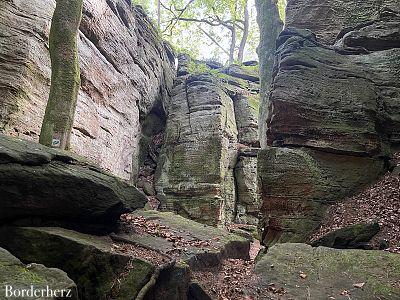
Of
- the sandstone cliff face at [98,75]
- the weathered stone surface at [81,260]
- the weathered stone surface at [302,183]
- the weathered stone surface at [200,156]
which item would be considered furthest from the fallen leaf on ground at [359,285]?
the weathered stone surface at [200,156]

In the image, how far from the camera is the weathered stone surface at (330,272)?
4.64m

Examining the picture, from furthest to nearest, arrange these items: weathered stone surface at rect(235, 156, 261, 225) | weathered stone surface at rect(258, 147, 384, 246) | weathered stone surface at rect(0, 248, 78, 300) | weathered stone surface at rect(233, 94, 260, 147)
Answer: weathered stone surface at rect(233, 94, 260, 147) < weathered stone surface at rect(235, 156, 261, 225) < weathered stone surface at rect(258, 147, 384, 246) < weathered stone surface at rect(0, 248, 78, 300)

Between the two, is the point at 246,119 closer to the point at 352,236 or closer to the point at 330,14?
the point at 330,14

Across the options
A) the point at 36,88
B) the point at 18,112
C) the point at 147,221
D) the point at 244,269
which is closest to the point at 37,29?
the point at 36,88

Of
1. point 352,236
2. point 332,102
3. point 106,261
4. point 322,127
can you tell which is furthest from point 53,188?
point 332,102

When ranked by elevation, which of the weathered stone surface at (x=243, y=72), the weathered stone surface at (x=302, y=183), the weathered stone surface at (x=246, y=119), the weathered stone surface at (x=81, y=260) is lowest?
the weathered stone surface at (x=81, y=260)

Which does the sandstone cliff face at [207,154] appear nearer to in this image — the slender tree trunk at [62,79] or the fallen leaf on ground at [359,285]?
the slender tree trunk at [62,79]

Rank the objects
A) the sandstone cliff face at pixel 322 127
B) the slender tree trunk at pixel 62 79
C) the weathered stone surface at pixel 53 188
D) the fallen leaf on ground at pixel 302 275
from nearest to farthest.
A: 1. the weathered stone surface at pixel 53 188
2. the fallen leaf on ground at pixel 302 275
3. the slender tree trunk at pixel 62 79
4. the sandstone cliff face at pixel 322 127

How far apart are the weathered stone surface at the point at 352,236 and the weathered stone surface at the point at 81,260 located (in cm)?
376

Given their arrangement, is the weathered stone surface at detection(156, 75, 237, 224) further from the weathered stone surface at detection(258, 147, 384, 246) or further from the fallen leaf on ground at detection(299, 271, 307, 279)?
the fallen leaf on ground at detection(299, 271, 307, 279)

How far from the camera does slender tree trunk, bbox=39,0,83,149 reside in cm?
618

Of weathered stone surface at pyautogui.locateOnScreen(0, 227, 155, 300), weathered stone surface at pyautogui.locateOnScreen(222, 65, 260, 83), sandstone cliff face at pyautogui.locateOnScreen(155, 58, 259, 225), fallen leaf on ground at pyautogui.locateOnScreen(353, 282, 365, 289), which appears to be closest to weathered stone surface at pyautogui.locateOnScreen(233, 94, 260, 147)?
sandstone cliff face at pyautogui.locateOnScreen(155, 58, 259, 225)

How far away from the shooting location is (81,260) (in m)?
4.61

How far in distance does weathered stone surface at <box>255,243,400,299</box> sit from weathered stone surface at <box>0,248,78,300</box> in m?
2.91
